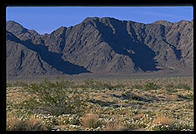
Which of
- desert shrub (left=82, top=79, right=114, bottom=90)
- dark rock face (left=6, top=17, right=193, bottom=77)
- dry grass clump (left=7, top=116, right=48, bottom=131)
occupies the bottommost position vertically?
desert shrub (left=82, top=79, right=114, bottom=90)

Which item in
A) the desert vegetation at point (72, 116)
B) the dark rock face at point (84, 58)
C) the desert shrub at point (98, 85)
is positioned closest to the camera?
the desert vegetation at point (72, 116)

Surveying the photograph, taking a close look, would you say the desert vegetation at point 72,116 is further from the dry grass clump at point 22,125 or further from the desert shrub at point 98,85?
the desert shrub at point 98,85

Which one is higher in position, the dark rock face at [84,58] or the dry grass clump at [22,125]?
the dark rock face at [84,58]

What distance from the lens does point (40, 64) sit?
509 ft

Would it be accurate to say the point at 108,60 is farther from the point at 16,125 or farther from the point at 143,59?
the point at 16,125

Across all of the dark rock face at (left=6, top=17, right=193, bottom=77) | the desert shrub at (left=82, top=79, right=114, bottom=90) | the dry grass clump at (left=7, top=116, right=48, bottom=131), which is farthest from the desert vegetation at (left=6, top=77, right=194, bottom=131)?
the dark rock face at (left=6, top=17, right=193, bottom=77)

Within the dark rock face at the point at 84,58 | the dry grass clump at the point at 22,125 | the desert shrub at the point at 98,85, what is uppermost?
the dark rock face at the point at 84,58

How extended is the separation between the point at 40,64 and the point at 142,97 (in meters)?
125

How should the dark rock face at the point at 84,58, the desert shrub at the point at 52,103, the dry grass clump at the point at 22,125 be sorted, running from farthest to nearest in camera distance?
the dark rock face at the point at 84,58
the desert shrub at the point at 52,103
the dry grass clump at the point at 22,125

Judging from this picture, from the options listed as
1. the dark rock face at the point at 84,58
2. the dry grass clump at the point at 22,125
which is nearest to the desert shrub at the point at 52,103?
the dry grass clump at the point at 22,125

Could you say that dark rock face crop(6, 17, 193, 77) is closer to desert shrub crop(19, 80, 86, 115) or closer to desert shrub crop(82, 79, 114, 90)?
desert shrub crop(82, 79, 114, 90)

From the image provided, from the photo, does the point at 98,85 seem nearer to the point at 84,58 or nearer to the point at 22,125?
the point at 22,125

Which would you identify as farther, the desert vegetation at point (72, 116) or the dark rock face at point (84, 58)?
the dark rock face at point (84, 58)
